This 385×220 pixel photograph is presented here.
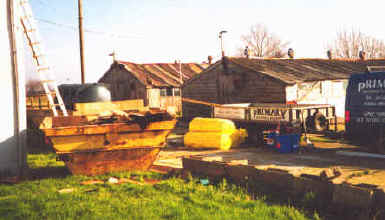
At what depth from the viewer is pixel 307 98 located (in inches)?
836

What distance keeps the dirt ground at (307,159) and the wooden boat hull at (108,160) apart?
1126 mm

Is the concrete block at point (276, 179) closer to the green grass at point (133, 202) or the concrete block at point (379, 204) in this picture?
the green grass at point (133, 202)

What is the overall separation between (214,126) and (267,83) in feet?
25.5

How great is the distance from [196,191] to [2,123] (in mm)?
5482

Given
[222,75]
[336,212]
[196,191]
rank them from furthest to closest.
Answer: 1. [222,75]
2. [196,191]
3. [336,212]

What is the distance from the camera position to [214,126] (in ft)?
44.9

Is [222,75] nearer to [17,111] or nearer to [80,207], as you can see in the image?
[17,111]

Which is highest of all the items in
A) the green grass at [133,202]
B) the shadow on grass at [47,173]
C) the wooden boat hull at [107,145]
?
the wooden boat hull at [107,145]

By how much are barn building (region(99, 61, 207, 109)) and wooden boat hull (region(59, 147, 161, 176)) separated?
22.1 meters

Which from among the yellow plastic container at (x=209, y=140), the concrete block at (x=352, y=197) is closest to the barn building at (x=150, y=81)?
the yellow plastic container at (x=209, y=140)

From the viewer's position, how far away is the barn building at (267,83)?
20.1 m

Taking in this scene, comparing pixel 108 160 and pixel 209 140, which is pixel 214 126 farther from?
pixel 108 160

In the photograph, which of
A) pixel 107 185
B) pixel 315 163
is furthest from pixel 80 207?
pixel 315 163

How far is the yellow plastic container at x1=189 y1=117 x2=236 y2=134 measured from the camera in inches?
532
